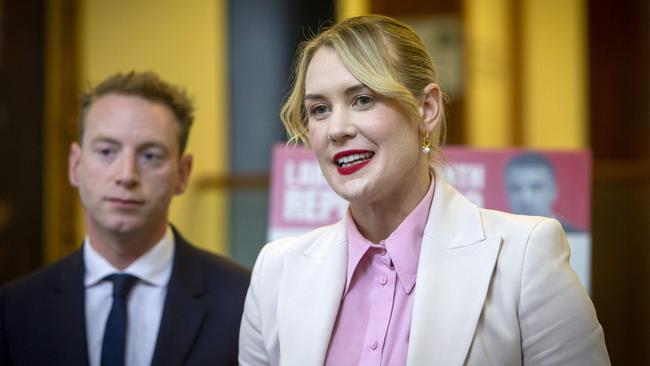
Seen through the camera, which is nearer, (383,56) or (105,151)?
(383,56)

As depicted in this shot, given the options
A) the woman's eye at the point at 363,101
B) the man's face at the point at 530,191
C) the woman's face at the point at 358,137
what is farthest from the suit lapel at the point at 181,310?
the man's face at the point at 530,191

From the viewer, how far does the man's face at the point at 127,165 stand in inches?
87.7

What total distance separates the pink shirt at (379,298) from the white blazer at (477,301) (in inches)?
0.9

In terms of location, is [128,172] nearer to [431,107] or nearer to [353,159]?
[353,159]

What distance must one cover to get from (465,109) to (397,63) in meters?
3.03

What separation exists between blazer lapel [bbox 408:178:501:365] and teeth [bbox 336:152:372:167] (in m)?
0.20

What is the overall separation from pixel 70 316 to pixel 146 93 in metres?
0.60

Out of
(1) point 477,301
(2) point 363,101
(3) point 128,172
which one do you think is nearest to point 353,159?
(2) point 363,101

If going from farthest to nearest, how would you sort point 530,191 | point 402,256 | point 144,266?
point 530,191 < point 144,266 < point 402,256

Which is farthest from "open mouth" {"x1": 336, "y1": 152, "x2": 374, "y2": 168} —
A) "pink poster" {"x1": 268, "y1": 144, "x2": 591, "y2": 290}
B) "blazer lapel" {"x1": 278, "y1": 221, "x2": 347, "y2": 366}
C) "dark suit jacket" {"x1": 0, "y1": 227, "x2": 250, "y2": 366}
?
"pink poster" {"x1": 268, "y1": 144, "x2": 591, "y2": 290}

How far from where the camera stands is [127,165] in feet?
7.32

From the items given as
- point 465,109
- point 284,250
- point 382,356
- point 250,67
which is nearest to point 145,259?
point 284,250

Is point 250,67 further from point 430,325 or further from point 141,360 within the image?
point 430,325

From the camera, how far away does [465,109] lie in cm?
477
